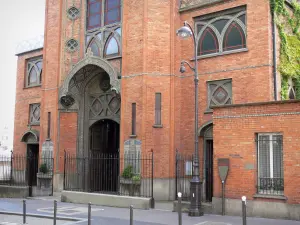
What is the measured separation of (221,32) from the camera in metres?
20.3

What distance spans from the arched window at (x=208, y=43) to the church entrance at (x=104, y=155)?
713cm

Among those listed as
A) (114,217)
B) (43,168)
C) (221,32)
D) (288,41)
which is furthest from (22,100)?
(288,41)

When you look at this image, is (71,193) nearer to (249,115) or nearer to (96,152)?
(96,152)

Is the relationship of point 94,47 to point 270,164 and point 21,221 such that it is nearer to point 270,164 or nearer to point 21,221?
point 21,221

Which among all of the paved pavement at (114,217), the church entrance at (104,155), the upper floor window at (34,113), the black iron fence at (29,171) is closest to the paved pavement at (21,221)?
the paved pavement at (114,217)

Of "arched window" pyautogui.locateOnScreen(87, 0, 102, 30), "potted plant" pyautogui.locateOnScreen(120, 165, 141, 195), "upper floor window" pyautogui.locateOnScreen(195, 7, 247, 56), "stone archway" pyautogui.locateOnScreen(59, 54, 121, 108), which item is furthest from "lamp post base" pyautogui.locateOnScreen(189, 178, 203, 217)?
"arched window" pyautogui.locateOnScreen(87, 0, 102, 30)

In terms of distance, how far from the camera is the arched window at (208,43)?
20453mm

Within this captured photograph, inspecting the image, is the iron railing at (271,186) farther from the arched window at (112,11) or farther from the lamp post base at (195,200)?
the arched window at (112,11)

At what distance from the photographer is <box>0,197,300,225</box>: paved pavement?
1346cm

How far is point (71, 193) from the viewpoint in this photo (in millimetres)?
19500

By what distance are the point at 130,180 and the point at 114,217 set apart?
4756 mm

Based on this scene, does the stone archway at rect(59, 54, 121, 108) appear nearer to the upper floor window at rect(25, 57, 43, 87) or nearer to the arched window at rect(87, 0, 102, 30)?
the arched window at rect(87, 0, 102, 30)

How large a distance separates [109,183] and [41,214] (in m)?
8.63

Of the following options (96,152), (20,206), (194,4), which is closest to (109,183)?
(96,152)
